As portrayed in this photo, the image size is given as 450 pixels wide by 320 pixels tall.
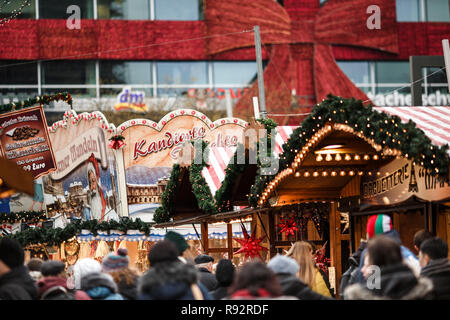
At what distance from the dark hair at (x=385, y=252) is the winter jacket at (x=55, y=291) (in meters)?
2.41

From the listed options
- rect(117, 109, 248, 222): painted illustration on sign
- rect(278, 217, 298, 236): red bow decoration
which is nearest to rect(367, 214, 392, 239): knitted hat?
rect(278, 217, 298, 236): red bow decoration

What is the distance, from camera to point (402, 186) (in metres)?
10.9

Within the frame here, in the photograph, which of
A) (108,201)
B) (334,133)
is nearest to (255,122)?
(334,133)

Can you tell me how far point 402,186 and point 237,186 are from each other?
15.3 ft

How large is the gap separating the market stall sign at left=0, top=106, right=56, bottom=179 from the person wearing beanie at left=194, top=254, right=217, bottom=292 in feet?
57.3

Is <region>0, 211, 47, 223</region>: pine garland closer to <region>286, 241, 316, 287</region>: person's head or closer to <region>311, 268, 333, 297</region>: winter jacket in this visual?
<region>311, 268, 333, 297</region>: winter jacket

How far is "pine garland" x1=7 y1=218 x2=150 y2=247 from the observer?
23312 millimetres

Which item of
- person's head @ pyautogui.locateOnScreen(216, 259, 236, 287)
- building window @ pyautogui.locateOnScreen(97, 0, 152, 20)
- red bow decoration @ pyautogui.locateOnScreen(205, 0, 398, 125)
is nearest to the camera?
person's head @ pyautogui.locateOnScreen(216, 259, 236, 287)

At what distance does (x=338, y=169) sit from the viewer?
12.2 m

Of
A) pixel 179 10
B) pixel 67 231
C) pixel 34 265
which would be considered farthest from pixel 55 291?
pixel 179 10

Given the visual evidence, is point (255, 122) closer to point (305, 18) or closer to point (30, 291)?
point (30, 291)

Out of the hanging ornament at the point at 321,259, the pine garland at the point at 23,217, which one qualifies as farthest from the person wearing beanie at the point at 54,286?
the pine garland at the point at 23,217

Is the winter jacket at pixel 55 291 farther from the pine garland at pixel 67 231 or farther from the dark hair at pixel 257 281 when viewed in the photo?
the pine garland at pixel 67 231

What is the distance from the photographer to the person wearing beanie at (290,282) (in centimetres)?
629
